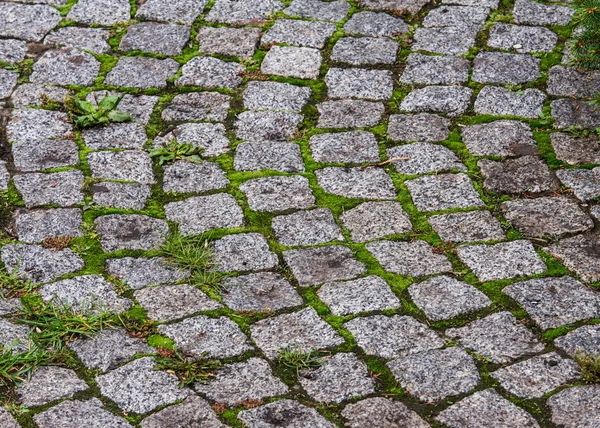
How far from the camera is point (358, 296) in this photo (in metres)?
3.69

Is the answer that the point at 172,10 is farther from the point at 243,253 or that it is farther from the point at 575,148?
the point at 575,148

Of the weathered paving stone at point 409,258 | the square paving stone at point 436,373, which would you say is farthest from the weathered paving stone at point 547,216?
the square paving stone at point 436,373

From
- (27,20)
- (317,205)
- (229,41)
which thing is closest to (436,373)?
(317,205)

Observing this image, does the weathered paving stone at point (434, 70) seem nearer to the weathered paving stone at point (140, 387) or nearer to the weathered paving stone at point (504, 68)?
the weathered paving stone at point (504, 68)

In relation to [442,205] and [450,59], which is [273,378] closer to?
[442,205]

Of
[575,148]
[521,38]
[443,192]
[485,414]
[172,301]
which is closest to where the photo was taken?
[485,414]

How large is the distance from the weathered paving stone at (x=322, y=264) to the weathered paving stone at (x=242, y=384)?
21.0 inches

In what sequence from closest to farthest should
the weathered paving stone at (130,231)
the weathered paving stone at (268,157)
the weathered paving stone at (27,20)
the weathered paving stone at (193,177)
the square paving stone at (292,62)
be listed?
the weathered paving stone at (130,231) → the weathered paving stone at (193,177) → the weathered paving stone at (268,157) → the square paving stone at (292,62) → the weathered paving stone at (27,20)

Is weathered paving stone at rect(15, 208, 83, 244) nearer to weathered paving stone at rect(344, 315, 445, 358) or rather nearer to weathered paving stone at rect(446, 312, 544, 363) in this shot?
weathered paving stone at rect(344, 315, 445, 358)

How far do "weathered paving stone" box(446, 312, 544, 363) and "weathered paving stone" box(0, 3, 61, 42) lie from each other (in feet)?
10.7

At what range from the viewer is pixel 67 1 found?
5.76 meters

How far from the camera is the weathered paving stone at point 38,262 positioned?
150 inches

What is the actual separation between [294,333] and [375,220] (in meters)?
0.83

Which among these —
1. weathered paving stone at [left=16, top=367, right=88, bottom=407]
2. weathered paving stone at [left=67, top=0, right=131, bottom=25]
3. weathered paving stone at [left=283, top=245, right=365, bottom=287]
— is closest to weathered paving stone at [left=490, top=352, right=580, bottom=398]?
weathered paving stone at [left=283, top=245, right=365, bottom=287]
